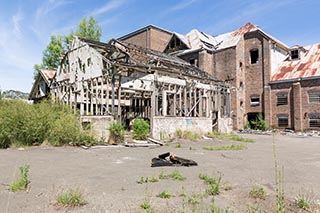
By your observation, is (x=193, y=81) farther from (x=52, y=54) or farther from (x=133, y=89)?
(x=52, y=54)

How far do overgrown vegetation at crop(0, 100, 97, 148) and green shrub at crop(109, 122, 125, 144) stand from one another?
1.15m

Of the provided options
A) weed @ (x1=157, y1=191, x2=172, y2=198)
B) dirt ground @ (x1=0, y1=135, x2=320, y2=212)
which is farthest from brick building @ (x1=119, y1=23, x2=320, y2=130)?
weed @ (x1=157, y1=191, x2=172, y2=198)

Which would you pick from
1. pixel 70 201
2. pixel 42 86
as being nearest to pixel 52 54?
pixel 42 86

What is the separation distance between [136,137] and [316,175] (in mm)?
10233

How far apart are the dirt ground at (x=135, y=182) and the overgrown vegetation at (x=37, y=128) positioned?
232 cm

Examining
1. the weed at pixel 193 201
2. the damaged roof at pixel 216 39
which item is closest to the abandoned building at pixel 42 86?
the damaged roof at pixel 216 39

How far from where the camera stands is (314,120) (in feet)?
86.8

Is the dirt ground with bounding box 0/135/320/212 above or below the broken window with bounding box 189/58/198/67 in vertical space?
below

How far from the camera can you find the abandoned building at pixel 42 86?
943 inches

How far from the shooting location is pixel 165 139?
55.5 feet

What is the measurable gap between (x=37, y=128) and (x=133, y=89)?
254 inches

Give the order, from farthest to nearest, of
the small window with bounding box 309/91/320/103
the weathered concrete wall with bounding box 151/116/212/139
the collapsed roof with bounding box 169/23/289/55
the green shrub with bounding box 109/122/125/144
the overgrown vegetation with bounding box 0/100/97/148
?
the collapsed roof with bounding box 169/23/289/55, the small window with bounding box 309/91/320/103, the weathered concrete wall with bounding box 151/116/212/139, the green shrub with bounding box 109/122/125/144, the overgrown vegetation with bounding box 0/100/97/148

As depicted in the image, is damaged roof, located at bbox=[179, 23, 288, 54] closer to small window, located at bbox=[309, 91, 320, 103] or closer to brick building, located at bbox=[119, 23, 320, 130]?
brick building, located at bbox=[119, 23, 320, 130]

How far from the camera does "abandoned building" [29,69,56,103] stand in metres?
24.0
